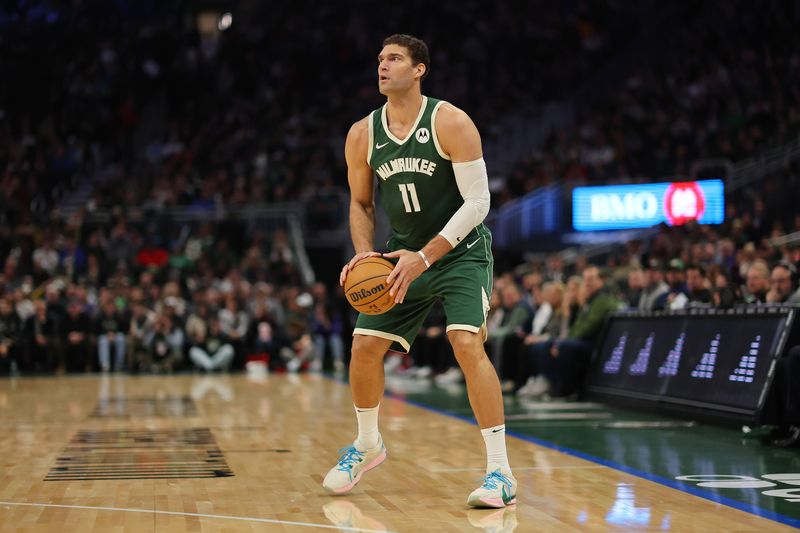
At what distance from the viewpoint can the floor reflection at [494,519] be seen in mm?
4637

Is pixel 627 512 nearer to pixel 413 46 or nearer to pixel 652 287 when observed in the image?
pixel 413 46

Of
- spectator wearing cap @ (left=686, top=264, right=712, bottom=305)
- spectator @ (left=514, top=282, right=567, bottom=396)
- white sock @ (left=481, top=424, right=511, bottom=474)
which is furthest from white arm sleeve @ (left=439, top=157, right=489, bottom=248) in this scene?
spectator @ (left=514, top=282, right=567, bottom=396)

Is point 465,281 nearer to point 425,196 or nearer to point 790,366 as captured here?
point 425,196

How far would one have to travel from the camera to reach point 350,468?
5.61 m

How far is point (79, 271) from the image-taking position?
70.1ft

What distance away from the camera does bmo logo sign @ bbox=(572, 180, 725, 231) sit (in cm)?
1816

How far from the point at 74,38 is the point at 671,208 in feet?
51.9

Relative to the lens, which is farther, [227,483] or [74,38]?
[74,38]

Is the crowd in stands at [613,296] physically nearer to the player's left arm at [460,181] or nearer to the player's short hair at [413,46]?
the player's left arm at [460,181]

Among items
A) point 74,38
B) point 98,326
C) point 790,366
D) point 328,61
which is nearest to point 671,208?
point 98,326

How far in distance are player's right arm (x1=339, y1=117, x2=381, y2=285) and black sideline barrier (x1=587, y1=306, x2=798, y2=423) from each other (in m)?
3.87

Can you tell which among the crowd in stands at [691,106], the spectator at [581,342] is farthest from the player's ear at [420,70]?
the crowd in stands at [691,106]

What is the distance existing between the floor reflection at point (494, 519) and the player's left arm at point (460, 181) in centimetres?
108

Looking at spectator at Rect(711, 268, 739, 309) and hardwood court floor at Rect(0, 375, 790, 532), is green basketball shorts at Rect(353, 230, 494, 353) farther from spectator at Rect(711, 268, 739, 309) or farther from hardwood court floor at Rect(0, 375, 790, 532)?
spectator at Rect(711, 268, 739, 309)
